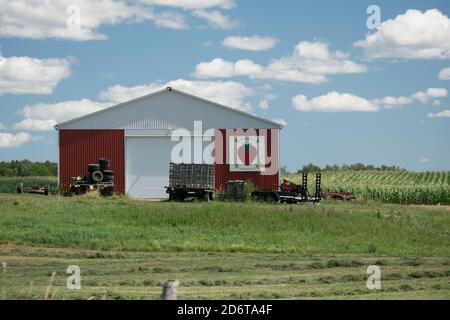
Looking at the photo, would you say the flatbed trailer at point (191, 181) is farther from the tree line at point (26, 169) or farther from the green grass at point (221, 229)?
the tree line at point (26, 169)

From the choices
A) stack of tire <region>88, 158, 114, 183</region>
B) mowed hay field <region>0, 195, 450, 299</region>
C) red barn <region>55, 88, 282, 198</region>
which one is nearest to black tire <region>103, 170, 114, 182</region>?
stack of tire <region>88, 158, 114, 183</region>

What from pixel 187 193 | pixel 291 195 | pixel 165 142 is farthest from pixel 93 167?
pixel 291 195

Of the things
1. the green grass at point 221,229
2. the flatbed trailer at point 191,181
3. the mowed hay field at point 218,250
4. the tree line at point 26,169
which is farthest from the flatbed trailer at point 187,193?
the tree line at point 26,169

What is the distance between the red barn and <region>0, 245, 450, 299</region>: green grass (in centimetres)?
2141

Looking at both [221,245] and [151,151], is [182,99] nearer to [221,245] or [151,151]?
[151,151]

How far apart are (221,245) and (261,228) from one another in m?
3.73

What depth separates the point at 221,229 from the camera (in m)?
27.2

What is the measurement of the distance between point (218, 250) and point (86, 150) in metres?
23.1

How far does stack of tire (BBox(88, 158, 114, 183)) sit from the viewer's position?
41594 mm

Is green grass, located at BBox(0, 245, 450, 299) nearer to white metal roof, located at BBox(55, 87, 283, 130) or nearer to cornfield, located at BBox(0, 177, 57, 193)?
white metal roof, located at BBox(55, 87, 283, 130)

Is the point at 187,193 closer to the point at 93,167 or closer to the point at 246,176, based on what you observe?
the point at 246,176

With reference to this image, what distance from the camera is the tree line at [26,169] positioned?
7756cm

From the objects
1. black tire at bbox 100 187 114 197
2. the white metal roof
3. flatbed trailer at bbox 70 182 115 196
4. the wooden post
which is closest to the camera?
the wooden post
